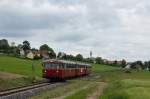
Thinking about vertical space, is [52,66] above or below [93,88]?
above

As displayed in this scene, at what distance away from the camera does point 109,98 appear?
32.7m

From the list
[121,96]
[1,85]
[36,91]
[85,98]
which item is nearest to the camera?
[121,96]

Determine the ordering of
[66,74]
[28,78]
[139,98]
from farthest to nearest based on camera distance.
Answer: [66,74], [28,78], [139,98]

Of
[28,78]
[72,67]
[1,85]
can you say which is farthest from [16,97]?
[72,67]

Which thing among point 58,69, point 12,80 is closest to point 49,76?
point 58,69

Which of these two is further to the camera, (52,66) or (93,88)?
(52,66)

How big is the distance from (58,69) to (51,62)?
130 centimetres

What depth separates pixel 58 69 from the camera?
207 feet

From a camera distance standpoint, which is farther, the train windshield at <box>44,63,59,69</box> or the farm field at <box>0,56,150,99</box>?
the train windshield at <box>44,63,59,69</box>

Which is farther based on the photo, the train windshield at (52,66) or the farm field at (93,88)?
the train windshield at (52,66)

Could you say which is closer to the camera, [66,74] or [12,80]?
[12,80]

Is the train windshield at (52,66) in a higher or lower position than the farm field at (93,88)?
higher

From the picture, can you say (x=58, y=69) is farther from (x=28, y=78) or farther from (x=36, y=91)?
(x=36, y=91)

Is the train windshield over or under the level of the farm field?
over
